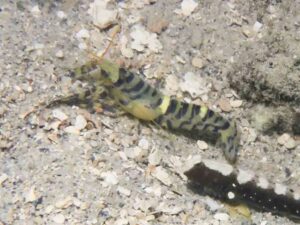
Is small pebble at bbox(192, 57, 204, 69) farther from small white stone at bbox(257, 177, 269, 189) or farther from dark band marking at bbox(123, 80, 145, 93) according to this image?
small white stone at bbox(257, 177, 269, 189)

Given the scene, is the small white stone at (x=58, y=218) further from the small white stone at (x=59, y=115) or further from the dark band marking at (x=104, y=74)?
the dark band marking at (x=104, y=74)

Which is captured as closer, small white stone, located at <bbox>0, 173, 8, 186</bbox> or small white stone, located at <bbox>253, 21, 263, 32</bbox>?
small white stone, located at <bbox>0, 173, 8, 186</bbox>

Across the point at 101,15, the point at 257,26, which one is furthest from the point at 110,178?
the point at 257,26

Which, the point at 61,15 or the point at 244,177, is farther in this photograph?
the point at 61,15

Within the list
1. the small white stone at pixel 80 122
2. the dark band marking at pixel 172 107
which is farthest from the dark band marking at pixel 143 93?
the small white stone at pixel 80 122

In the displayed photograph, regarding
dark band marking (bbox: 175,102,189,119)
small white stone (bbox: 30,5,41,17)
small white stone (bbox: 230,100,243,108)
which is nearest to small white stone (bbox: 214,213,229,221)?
dark band marking (bbox: 175,102,189,119)

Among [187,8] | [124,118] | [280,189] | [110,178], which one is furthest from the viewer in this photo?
[187,8]

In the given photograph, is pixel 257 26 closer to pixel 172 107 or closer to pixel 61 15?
pixel 172 107

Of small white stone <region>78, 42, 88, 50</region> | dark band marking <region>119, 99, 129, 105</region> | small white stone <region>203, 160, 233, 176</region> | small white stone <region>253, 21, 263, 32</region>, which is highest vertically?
small white stone <region>253, 21, 263, 32</region>
